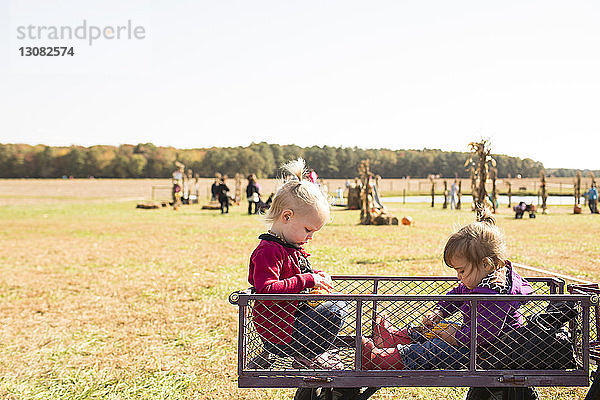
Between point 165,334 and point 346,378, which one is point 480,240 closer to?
point 346,378

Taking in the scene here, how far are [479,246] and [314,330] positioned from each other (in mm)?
959

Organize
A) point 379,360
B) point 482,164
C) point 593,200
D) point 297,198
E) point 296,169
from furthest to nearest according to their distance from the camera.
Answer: point 593,200 < point 482,164 < point 296,169 < point 297,198 < point 379,360

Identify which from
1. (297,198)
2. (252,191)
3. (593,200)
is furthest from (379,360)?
(593,200)

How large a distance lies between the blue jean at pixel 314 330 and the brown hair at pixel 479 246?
0.68 m

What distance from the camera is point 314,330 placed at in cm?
285

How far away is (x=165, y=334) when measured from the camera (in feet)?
20.2

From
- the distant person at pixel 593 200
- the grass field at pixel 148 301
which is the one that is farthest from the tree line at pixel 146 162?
the grass field at pixel 148 301

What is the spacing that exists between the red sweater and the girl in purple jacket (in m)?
0.41

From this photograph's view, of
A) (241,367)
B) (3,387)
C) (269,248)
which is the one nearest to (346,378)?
(241,367)

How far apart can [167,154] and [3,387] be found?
103 metres

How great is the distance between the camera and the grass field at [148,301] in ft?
15.4

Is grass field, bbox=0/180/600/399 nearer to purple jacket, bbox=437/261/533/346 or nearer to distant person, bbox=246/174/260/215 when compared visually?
purple jacket, bbox=437/261/533/346

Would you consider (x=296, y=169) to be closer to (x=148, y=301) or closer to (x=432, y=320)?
(x=432, y=320)

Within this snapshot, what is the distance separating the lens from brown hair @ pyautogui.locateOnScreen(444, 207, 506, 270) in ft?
9.64
